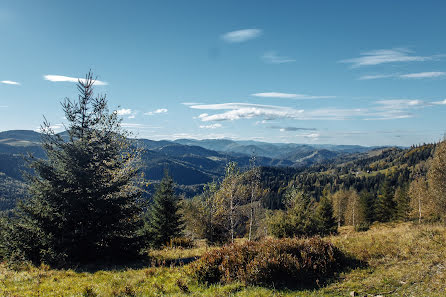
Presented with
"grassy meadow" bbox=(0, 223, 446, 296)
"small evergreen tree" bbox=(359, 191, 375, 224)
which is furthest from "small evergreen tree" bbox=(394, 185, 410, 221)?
"grassy meadow" bbox=(0, 223, 446, 296)

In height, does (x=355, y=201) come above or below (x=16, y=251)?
below

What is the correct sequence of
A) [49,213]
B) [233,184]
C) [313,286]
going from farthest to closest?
[233,184]
[49,213]
[313,286]

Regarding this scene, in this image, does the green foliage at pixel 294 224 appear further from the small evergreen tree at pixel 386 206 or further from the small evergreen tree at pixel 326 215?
the small evergreen tree at pixel 386 206

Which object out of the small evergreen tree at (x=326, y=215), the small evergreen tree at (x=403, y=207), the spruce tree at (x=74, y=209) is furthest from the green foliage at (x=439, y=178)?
the spruce tree at (x=74, y=209)

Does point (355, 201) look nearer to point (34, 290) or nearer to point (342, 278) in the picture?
A: point (342, 278)

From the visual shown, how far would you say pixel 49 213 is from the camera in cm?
1420

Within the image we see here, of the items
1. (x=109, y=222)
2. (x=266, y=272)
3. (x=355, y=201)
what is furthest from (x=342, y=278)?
(x=355, y=201)

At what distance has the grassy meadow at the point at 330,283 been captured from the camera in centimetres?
836

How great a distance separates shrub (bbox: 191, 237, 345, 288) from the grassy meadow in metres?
0.51

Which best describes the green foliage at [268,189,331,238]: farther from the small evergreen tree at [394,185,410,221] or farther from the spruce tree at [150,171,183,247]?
the small evergreen tree at [394,185,410,221]

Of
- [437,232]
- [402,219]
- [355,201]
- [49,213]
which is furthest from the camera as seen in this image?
[355,201]

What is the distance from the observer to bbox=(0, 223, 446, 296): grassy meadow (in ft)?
27.4

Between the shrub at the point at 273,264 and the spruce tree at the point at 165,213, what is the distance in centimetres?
2166

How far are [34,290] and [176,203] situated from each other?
76.5 feet
